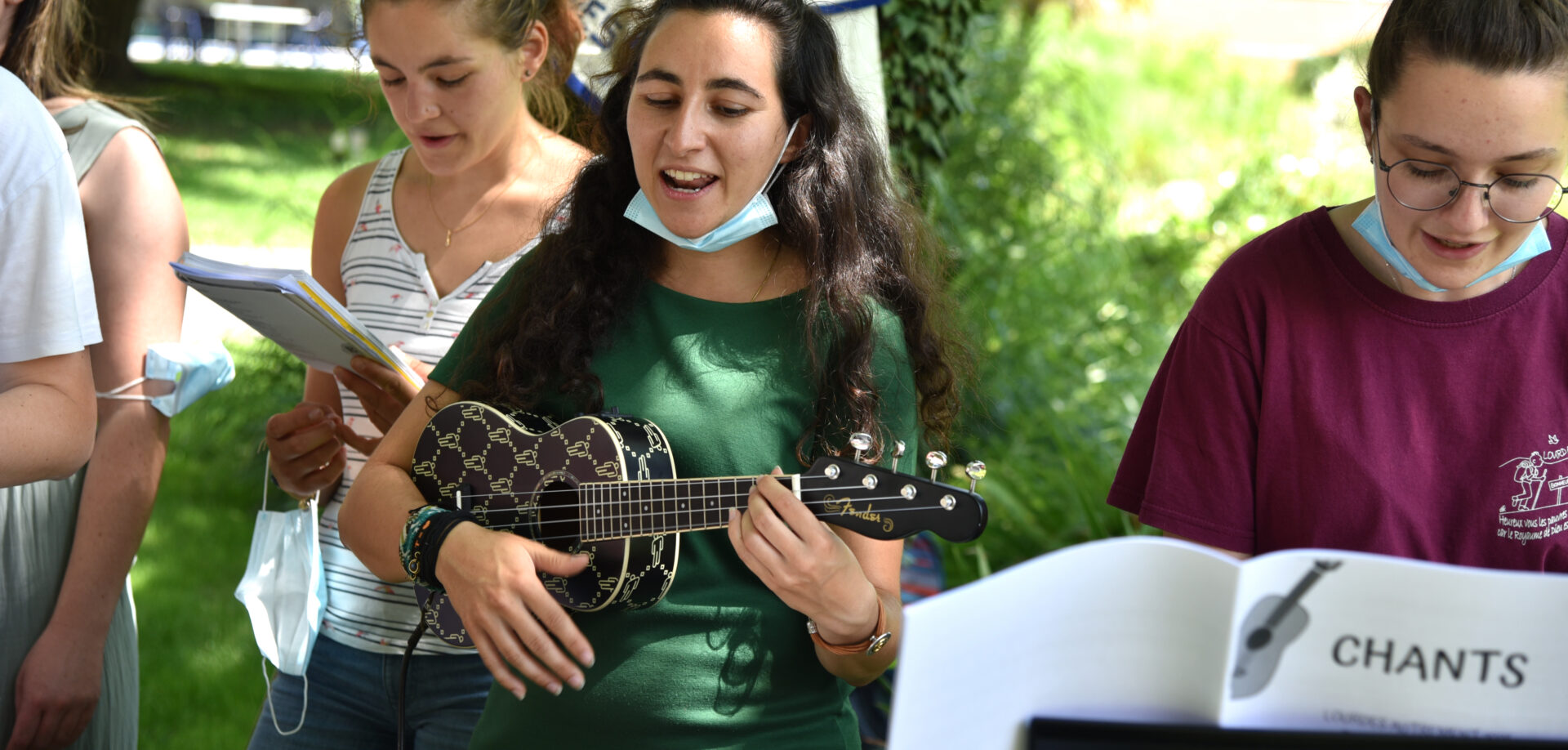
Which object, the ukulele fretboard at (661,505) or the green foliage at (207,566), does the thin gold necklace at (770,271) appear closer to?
the ukulele fretboard at (661,505)

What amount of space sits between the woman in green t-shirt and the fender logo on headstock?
0.12 feet

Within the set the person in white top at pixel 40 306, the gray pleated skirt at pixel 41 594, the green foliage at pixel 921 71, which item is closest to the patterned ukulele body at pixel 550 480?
the person in white top at pixel 40 306

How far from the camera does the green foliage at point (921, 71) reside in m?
3.49

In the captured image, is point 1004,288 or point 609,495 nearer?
point 609,495

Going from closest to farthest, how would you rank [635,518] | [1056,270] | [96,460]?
[635,518]
[96,460]
[1056,270]

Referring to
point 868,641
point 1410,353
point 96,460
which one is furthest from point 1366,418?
point 96,460

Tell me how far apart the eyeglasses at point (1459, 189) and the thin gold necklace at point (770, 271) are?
A: 0.83 meters

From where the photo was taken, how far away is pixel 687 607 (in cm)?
167

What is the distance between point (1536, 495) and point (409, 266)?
1.81 metres

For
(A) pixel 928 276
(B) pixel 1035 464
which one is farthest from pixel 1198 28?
(A) pixel 928 276

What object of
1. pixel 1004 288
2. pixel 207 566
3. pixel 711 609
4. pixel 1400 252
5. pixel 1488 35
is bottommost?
pixel 207 566

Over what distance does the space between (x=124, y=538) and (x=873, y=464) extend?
133 cm

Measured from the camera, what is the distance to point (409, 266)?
7.33 ft

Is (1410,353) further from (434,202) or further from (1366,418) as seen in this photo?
(434,202)
